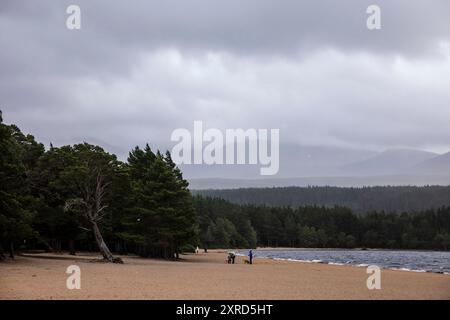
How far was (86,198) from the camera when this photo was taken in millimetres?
50469

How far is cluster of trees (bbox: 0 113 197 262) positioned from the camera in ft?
146

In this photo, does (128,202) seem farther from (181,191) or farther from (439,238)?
(439,238)

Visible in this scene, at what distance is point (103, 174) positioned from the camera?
50.6m

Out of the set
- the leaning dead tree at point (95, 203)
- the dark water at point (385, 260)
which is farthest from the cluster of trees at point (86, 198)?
the dark water at point (385, 260)

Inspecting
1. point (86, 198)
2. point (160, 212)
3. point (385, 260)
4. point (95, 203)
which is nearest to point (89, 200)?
point (86, 198)

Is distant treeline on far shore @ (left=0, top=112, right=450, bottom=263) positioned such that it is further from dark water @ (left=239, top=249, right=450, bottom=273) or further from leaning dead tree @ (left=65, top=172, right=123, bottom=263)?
dark water @ (left=239, top=249, right=450, bottom=273)

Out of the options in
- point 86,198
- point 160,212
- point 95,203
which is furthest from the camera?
A: point 160,212

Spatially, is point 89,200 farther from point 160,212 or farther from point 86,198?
point 160,212

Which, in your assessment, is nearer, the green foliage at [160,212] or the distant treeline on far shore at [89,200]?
the distant treeline on far shore at [89,200]

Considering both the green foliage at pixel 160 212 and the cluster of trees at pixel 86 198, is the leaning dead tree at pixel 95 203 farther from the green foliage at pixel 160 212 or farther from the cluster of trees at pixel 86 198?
the green foliage at pixel 160 212

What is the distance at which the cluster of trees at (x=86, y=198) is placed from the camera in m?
44.4

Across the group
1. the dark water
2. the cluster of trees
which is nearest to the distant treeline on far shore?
the cluster of trees
